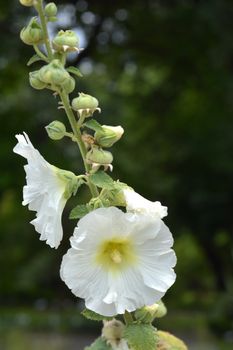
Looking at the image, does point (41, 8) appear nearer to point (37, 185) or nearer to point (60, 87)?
point (60, 87)

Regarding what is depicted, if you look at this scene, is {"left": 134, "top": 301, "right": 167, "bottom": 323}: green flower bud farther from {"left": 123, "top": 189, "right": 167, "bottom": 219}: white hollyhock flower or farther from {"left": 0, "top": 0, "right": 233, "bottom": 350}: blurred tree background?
{"left": 0, "top": 0, "right": 233, "bottom": 350}: blurred tree background

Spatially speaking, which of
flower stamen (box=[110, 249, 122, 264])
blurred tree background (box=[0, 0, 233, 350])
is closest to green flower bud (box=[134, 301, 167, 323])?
flower stamen (box=[110, 249, 122, 264])

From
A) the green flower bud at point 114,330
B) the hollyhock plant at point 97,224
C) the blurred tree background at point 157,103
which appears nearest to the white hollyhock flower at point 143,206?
the hollyhock plant at point 97,224

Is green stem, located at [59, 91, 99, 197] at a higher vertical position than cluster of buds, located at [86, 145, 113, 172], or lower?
higher

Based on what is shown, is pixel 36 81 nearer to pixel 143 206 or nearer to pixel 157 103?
pixel 143 206

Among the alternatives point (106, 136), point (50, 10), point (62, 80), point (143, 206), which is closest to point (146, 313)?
point (143, 206)
